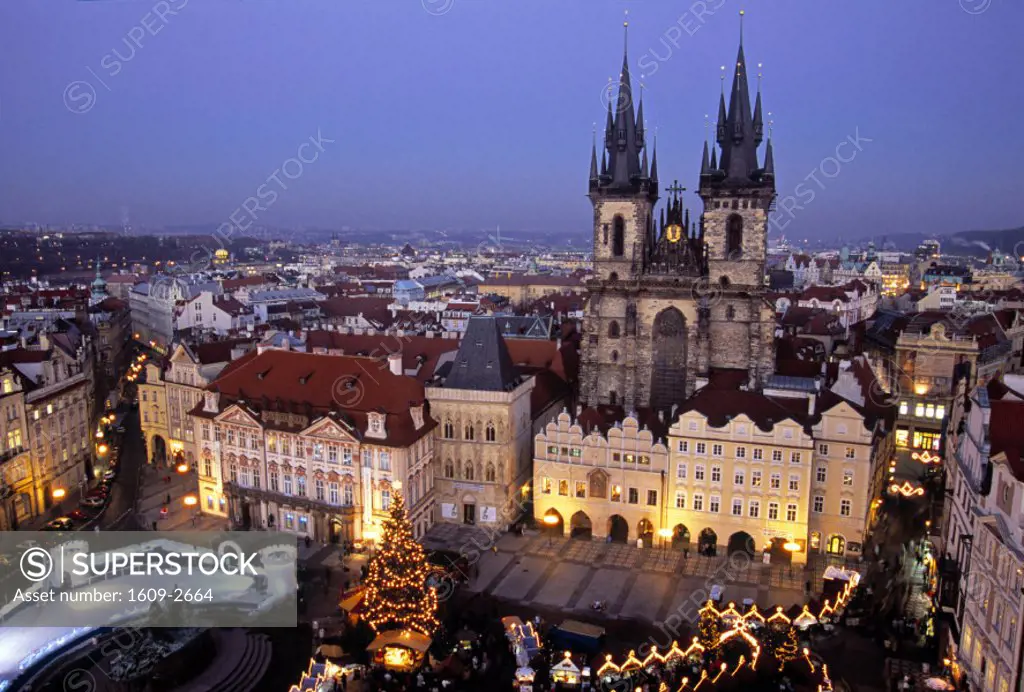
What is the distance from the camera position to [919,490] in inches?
2596

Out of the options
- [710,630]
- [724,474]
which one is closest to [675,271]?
[724,474]

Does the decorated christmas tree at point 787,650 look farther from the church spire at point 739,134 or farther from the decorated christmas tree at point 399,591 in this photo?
the church spire at point 739,134

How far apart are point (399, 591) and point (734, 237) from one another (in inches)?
1707

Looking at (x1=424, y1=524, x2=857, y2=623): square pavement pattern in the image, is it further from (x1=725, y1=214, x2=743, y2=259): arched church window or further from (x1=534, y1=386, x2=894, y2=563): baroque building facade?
(x1=725, y1=214, x2=743, y2=259): arched church window

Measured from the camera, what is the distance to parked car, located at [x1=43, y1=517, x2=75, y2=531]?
58.0 metres

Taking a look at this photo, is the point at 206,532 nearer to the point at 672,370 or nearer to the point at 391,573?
the point at 391,573

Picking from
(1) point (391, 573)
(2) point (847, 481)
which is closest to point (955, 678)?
(2) point (847, 481)

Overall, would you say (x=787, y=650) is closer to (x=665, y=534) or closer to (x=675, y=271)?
(x=665, y=534)

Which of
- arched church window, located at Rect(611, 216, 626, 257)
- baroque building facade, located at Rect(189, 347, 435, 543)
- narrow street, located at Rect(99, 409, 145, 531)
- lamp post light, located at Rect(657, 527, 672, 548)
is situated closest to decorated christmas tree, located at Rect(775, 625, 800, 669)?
lamp post light, located at Rect(657, 527, 672, 548)

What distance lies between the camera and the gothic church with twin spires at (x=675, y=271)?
69000mm

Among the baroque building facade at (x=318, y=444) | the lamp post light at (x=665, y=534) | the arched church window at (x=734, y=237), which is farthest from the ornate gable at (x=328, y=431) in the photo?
the arched church window at (x=734, y=237)

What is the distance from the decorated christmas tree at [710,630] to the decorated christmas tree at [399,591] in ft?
45.3

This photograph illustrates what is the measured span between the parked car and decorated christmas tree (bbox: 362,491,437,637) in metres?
28.9

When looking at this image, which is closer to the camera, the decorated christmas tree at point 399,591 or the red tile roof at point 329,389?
the decorated christmas tree at point 399,591
